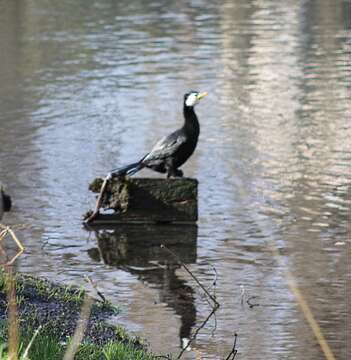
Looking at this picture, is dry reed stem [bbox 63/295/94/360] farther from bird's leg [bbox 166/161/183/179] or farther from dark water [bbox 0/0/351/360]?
bird's leg [bbox 166/161/183/179]

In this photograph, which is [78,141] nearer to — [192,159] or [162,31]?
[192,159]

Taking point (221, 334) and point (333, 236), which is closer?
point (221, 334)

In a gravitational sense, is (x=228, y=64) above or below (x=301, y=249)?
below

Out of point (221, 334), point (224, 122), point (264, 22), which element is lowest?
point (264, 22)

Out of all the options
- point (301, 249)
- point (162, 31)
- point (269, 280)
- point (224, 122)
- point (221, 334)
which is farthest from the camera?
point (162, 31)

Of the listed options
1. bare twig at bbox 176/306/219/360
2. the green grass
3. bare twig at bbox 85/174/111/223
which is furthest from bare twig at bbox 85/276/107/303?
bare twig at bbox 85/174/111/223

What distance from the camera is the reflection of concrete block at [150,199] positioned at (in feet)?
44.8

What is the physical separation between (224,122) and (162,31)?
1674 cm

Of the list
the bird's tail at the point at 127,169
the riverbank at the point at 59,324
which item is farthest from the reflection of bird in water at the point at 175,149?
the riverbank at the point at 59,324

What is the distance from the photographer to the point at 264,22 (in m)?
39.3

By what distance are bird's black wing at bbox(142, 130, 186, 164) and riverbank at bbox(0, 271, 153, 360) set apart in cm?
331

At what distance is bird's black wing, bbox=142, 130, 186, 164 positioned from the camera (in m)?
14.2

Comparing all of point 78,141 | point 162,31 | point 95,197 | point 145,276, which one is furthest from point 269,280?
point 162,31

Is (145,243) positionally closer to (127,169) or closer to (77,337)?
(127,169)
